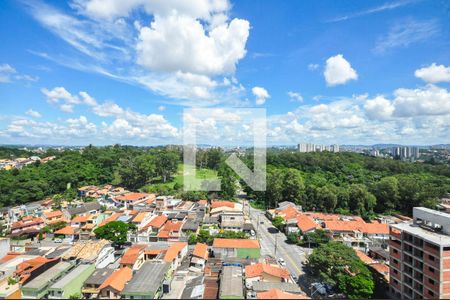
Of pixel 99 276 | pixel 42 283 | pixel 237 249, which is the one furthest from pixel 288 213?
pixel 42 283

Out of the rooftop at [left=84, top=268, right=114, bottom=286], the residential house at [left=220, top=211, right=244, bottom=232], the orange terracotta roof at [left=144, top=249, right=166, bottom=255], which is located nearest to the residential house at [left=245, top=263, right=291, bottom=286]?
the orange terracotta roof at [left=144, top=249, right=166, bottom=255]

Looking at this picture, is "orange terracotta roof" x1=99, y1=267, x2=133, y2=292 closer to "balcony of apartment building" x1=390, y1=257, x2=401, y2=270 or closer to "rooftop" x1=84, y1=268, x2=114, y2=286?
"rooftop" x1=84, y1=268, x2=114, y2=286

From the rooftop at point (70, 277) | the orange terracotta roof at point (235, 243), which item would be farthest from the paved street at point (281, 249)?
the rooftop at point (70, 277)

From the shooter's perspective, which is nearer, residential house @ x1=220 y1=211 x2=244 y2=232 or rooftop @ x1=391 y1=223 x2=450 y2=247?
rooftop @ x1=391 y1=223 x2=450 y2=247

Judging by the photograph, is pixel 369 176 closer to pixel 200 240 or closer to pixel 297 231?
pixel 297 231

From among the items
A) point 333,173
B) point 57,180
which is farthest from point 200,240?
point 333,173

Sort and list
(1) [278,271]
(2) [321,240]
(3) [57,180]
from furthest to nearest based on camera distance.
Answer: (3) [57,180], (2) [321,240], (1) [278,271]

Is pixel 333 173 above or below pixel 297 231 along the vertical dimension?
above

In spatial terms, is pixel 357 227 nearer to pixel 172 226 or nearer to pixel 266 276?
pixel 266 276
